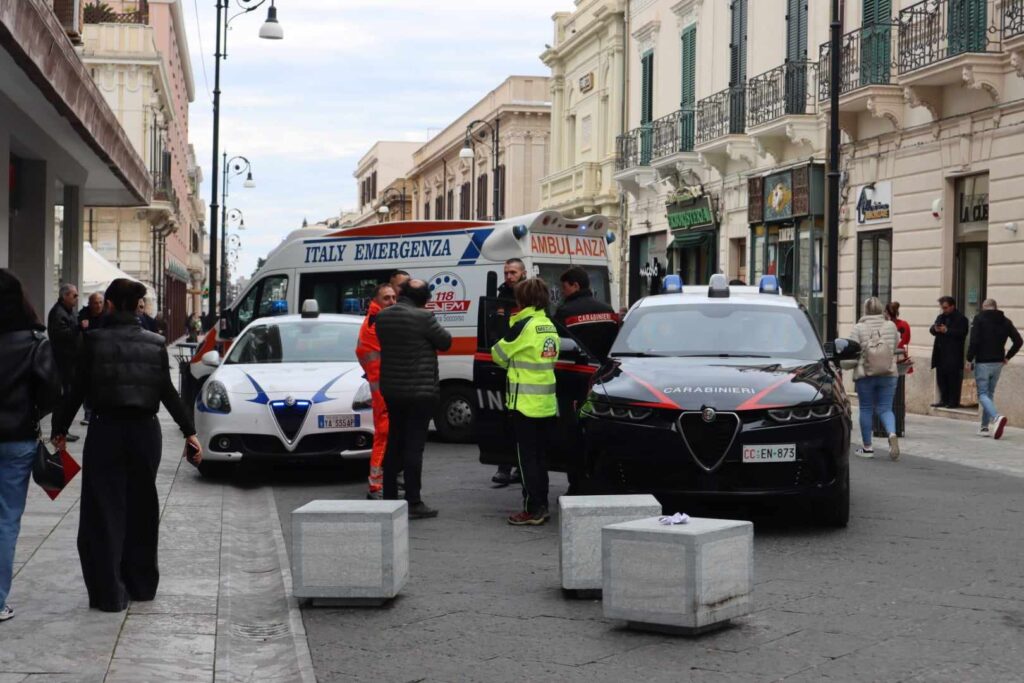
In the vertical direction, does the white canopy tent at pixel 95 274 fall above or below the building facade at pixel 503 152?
below

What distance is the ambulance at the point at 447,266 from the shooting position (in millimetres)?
16297

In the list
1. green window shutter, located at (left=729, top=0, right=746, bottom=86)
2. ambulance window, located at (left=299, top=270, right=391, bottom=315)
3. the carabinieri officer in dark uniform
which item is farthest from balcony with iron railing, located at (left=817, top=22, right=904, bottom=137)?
the carabinieri officer in dark uniform

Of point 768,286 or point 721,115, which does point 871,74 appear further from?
point 768,286

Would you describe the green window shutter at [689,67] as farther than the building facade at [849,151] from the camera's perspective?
Yes

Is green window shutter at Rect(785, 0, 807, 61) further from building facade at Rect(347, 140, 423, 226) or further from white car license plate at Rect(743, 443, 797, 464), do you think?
building facade at Rect(347, 140, 423, 226)

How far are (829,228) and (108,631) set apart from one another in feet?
54.8

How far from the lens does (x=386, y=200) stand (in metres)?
84.9

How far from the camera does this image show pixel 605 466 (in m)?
9.61

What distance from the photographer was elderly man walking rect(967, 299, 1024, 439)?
59.6 ft

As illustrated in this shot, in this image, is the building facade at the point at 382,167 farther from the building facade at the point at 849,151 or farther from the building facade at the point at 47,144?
the building facade at the point at 47,144

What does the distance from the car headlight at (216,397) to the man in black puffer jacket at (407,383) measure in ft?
9.56

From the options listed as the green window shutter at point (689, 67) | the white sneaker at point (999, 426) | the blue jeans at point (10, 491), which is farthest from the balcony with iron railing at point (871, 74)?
the blue jeans at point (10, 491)

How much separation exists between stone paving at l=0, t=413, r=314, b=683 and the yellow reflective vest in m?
1.91

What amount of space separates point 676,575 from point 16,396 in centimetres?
312
